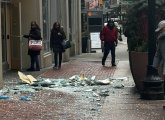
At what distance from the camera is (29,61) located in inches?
723

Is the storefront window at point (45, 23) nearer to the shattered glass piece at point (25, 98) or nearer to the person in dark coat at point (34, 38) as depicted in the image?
the person in dark coat at point (34, 38)

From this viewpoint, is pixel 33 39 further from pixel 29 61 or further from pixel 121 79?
pixel 121 79

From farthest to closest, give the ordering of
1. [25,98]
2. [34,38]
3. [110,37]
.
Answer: [110,37] → [34,38] → [25,98]

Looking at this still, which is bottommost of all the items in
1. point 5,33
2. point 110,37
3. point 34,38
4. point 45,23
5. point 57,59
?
point 57,59

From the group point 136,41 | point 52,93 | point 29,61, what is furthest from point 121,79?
point 29,61

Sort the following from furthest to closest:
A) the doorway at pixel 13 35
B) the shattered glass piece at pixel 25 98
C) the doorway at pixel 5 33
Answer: the doorway at pixel 13 35 < the doorway at pixel 5 33 < the shattered glass piece at pixel 25 98

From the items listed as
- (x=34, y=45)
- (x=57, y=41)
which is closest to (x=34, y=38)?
(x=34, y=45)

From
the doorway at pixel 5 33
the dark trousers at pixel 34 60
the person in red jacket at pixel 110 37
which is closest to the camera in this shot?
the doorway at pixel 5 33

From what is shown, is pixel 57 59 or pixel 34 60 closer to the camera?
pixel 34 60

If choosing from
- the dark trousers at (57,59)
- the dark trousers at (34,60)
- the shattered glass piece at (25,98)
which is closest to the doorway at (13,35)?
the dark trousers at (34,60)

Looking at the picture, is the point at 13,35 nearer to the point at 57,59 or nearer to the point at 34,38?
the point at 34,38

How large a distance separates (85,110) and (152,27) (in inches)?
100

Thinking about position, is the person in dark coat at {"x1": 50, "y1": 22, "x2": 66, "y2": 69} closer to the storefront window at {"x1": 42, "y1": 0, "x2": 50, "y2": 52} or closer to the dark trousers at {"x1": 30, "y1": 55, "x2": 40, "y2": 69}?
the storefront window at {"x1": 42, "y1": 0, "x2": 50, "y2": 52}

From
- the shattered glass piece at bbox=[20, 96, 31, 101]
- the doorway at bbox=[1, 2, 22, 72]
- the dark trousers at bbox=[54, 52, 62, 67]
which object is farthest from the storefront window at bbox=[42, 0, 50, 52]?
the shattered glass piece at bbox=[20, 96, 31, 101]
